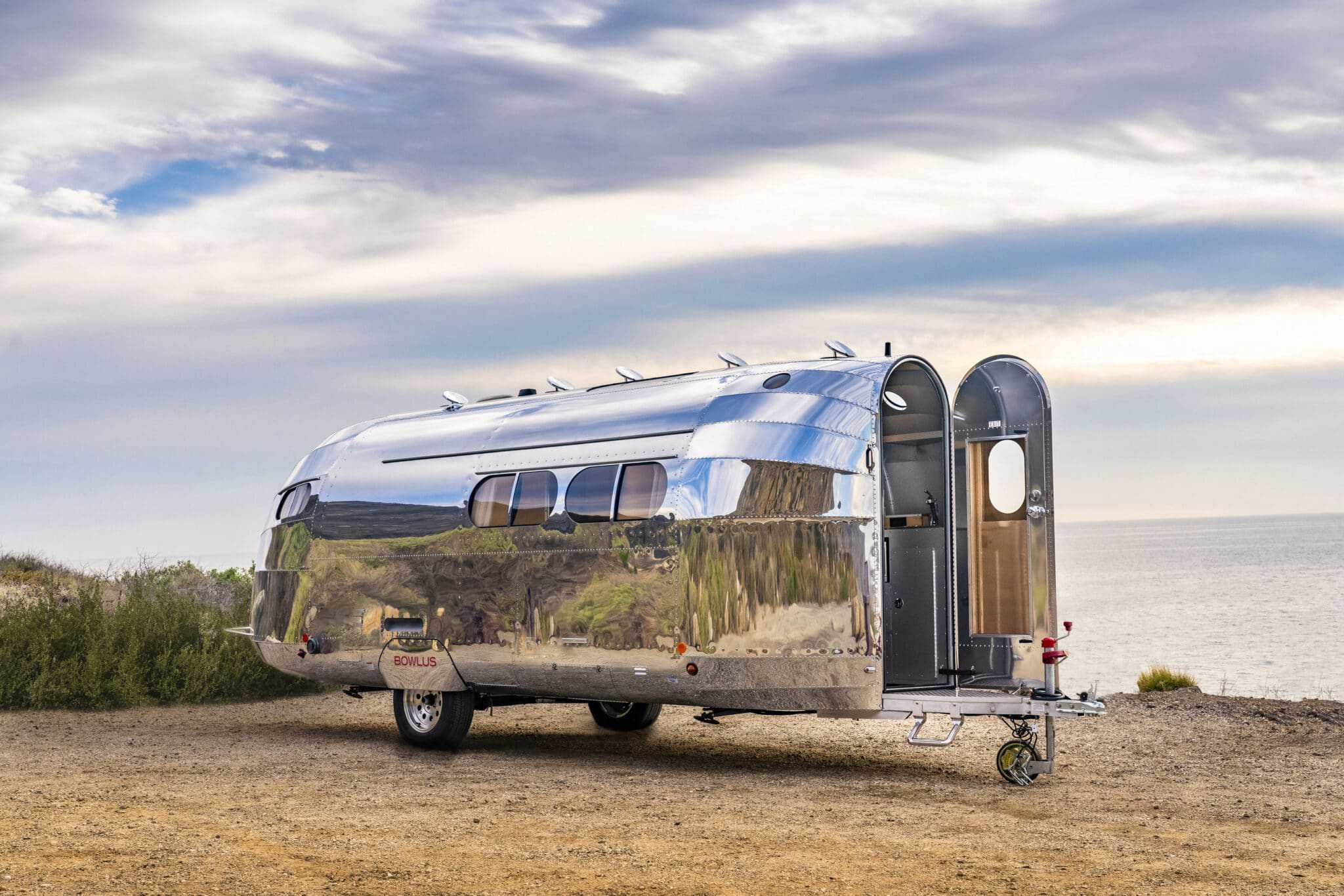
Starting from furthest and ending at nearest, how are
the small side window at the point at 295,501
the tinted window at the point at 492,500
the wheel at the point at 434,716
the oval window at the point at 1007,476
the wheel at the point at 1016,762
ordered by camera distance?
the small side window at the point at 295,501
the wheel at the point at 434,716
the tinted window at the point at 492,500
the oval window at the point at 1007,476
the wheel at the point at 1016,762

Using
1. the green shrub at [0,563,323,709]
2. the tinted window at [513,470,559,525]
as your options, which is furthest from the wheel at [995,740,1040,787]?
the green shrub at [0,563,323,709]

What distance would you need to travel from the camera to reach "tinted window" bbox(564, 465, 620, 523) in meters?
12.5

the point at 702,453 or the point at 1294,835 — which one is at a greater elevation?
the point at 702,453

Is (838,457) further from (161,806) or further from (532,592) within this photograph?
(161,806)

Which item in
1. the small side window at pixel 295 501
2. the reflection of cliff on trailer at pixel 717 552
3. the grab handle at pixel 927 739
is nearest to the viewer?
the grab handle at pixel 927 739

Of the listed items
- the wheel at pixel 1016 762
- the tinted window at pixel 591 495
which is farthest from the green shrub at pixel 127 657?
the wheel at pixel 1016 762

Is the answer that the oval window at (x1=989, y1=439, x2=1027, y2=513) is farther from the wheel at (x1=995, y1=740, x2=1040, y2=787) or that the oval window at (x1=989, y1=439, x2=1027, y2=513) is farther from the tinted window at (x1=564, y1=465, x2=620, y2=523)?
the tinted window at (x1=564, y1=465, x2=620, y2=523)

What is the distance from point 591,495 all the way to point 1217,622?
60.7 metres

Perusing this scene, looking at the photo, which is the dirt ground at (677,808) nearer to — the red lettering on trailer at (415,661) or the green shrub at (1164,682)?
the red lettering on trailer at (415,661)

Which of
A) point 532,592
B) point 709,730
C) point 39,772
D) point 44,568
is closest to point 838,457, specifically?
point 532,592

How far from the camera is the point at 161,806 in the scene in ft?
36.7

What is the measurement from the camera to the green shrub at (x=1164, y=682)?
68.7 ft

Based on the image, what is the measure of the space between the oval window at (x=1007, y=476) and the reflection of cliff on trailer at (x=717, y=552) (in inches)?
0.7

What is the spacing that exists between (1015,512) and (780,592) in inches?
91.5
